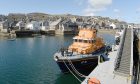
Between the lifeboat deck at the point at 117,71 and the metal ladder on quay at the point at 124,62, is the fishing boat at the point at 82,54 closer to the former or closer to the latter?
the lifeboat deck at the point at 117,71

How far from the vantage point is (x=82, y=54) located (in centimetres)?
3055

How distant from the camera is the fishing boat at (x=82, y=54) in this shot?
29219 mm

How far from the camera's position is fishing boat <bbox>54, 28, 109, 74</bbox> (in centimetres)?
2922

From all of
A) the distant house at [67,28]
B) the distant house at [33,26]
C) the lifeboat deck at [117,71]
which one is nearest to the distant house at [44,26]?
the distant house at [33,26]

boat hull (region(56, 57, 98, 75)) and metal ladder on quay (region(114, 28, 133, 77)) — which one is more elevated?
metal ladder on quay (region(114, 28, 133, 77))

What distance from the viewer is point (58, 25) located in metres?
135

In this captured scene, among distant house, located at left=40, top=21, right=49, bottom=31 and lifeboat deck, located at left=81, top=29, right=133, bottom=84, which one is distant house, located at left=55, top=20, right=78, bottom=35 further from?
lifeboat deck, located at left=81, top=29, right=133, bottom=84

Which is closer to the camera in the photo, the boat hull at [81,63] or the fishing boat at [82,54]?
the boat hull at [81,63]

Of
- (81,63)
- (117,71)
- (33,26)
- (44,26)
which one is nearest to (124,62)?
(117,71)

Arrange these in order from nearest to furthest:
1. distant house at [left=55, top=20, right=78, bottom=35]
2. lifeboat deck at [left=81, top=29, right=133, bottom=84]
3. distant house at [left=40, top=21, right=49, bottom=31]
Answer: lifeboat deck at [left=81, top=29, right=133, bottom=84], distant house at [left=55, top=20, right=78, bottom=35], distant house at [left=40, top=21, right=49, bottom=31]

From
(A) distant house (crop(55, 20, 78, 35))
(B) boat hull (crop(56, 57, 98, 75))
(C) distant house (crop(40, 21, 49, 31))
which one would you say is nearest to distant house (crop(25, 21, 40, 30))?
(C) distant house (crop(40, 21, 49, 31))

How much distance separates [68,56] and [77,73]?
2538mm

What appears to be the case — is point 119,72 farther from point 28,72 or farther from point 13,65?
point 13,65

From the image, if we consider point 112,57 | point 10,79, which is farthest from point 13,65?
point 112,57
